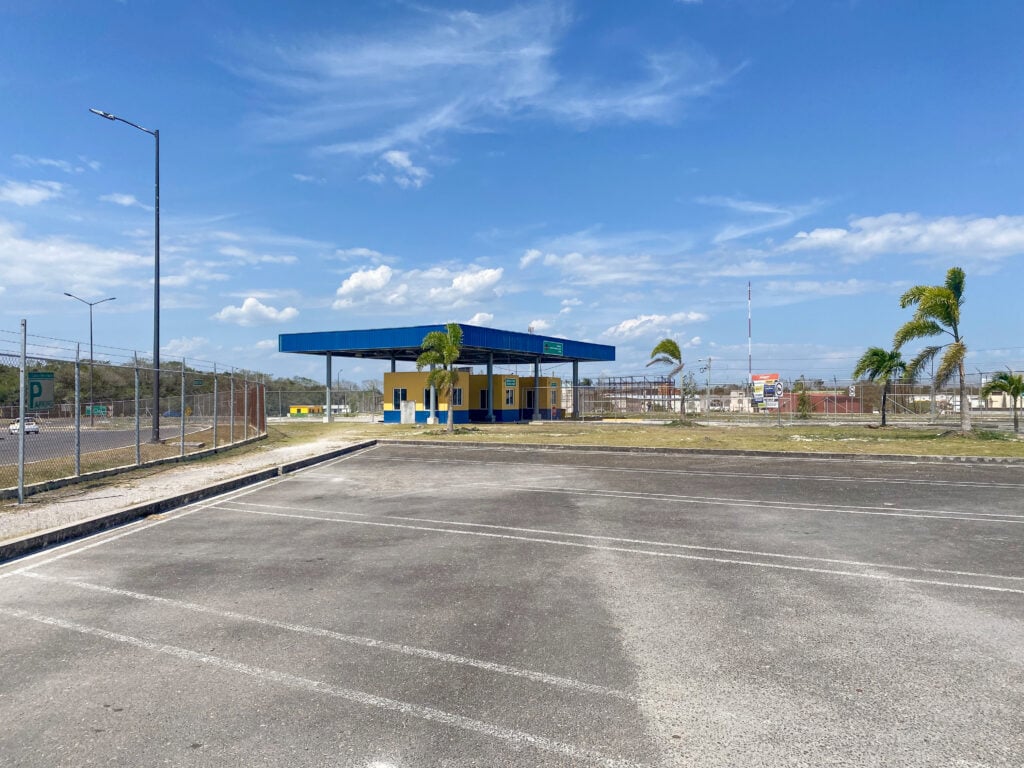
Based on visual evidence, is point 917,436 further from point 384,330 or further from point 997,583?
point 384,330

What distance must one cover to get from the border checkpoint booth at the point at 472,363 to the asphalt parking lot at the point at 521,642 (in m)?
26.5

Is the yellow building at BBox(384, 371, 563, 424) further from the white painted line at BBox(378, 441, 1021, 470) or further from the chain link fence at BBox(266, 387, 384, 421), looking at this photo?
the white painted line at BBox(378, 441, 1021, 470)

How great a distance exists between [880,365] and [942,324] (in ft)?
37.0

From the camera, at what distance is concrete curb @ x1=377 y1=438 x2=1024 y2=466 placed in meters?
17.2

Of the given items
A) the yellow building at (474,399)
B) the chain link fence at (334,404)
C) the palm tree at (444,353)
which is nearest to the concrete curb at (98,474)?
the palm tree at (444,353)

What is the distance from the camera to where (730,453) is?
19.8 meters

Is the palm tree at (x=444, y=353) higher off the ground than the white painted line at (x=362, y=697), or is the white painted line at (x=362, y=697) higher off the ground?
the palm tree at (x=444, y=353)

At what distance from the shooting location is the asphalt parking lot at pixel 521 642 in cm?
344

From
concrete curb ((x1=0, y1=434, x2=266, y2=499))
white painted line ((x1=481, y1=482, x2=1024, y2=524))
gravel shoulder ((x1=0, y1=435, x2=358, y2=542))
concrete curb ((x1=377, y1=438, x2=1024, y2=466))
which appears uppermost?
concrete curb ((x1=0, y1=434, x2=266, y2=499))

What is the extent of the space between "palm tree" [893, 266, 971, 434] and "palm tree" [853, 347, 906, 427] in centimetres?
979

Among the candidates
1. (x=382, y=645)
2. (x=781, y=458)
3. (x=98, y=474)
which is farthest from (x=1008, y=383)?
(x=98, y=474)

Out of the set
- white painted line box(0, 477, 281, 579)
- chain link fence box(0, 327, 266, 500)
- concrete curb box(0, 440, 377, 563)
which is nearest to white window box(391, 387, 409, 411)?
chain link fence box(0, 327, 266, 500)

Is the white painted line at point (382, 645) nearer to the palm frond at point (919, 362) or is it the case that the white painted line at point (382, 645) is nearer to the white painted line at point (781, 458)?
the white painted line at point (781, 458)

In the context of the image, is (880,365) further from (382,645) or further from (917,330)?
(382,645)
